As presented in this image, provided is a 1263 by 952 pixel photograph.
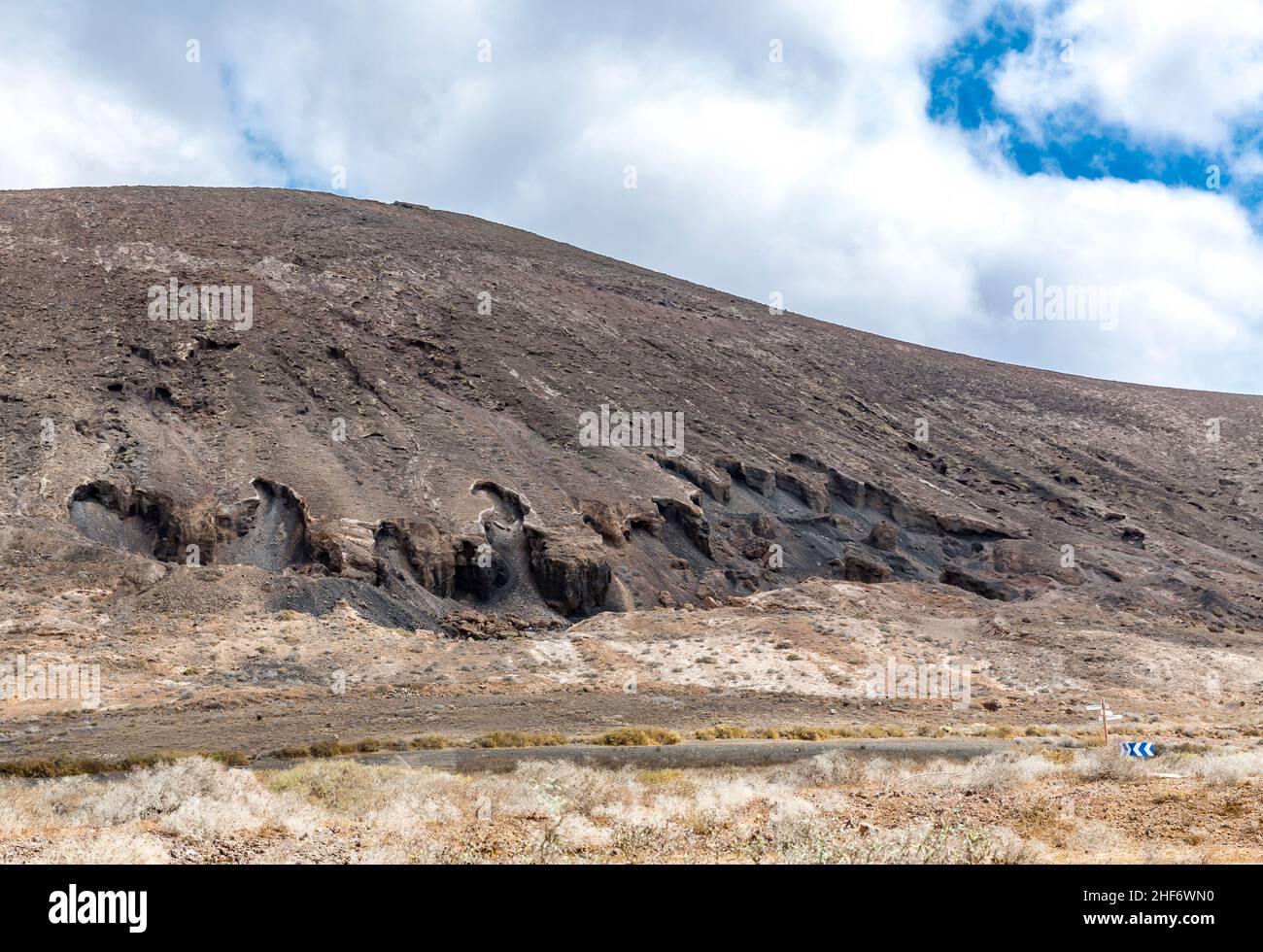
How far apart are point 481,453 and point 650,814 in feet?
110

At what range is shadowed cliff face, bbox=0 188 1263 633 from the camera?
3825cm

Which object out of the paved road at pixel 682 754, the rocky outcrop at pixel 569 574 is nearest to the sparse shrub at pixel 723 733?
the paved road at pixel 682 754

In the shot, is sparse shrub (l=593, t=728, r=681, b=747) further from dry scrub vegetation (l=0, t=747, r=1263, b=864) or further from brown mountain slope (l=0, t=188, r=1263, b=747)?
brown mountain slope (l=0, t=188, r=1263, b=747)

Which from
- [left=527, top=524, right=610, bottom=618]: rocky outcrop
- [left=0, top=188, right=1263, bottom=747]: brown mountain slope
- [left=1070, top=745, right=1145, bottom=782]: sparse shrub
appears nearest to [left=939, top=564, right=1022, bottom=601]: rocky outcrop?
[left=0, top=188, right=1263, bottom=747]: brown mountain slope

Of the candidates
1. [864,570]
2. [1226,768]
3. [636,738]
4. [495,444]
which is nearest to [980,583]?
[864,570]

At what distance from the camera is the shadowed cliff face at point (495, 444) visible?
38.2 metres

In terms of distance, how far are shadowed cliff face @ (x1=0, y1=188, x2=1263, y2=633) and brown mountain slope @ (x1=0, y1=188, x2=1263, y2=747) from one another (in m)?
0.18

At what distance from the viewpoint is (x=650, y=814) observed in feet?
43.4

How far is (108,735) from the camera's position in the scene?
23.9 metres

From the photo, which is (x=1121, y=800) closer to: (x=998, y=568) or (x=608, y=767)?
(x=608, y=767)

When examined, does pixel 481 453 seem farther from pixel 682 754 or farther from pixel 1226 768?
pixel 1226 768

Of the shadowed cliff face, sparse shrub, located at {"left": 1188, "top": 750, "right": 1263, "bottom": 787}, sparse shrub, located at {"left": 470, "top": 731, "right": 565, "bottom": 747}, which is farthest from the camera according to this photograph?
the shadowed cliff face

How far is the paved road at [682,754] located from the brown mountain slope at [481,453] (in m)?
12.4
